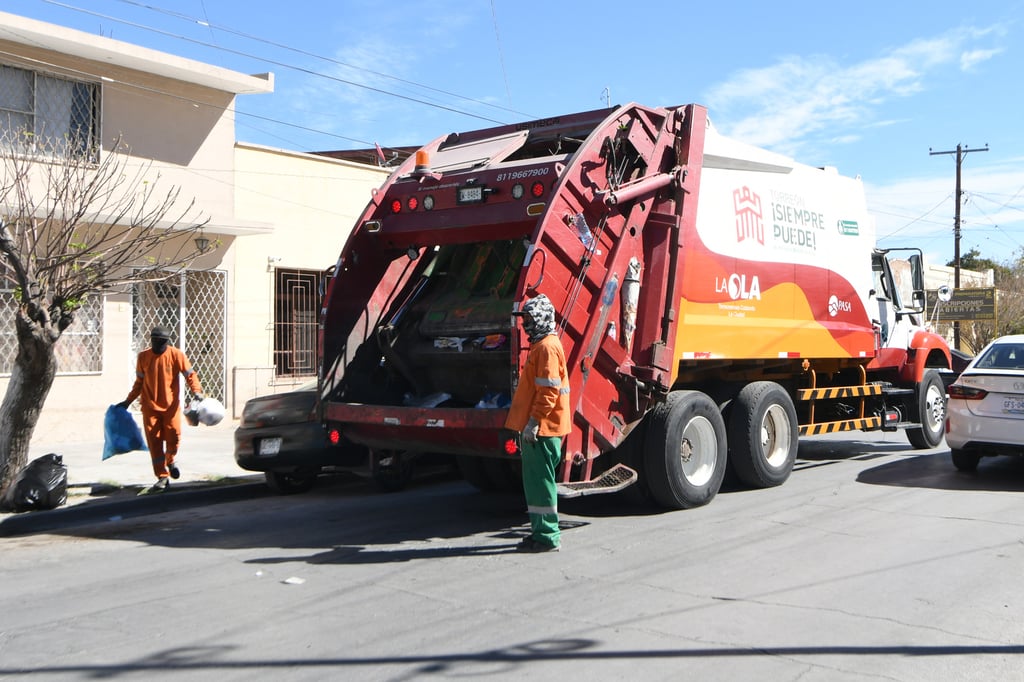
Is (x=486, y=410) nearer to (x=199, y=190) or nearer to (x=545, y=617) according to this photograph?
(x=545, y=617)

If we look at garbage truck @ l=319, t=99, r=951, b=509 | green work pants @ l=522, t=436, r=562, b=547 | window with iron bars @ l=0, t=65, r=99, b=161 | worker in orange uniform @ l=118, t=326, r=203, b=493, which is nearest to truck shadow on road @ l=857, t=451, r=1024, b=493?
garbage truck @ l=319, t=99, r=951, b=509

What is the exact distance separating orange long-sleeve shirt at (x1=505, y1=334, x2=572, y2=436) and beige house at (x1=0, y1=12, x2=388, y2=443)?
628 centimetres

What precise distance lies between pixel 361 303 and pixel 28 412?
3161mm

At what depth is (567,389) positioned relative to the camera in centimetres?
671

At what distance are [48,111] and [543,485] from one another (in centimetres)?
976

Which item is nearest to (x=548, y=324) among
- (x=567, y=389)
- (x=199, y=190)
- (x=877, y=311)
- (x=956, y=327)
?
(x=567, y=389)

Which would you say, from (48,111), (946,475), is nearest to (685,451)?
(946,475)

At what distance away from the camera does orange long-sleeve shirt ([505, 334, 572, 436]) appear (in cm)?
654

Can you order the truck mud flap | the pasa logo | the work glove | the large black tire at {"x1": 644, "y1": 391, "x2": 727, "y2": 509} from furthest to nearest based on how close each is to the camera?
1. the pasa logo
2. the large black tire at {"x1": 644, "y1": 391, "x2": 727, "y2": 509}
3. the truck mud flap
4. the work glove

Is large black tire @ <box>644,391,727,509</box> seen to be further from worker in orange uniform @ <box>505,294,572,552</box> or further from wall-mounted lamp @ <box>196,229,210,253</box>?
wall-mounted lamp @ <box>196,229,210,253</box>

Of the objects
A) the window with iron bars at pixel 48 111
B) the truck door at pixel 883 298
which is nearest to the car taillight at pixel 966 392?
the truck door at pixel 883 298

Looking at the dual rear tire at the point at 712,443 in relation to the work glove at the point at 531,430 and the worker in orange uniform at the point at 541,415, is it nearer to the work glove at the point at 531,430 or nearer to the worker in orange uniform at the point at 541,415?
the worker in orange uniform at the point at 541,415

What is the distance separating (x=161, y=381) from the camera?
31.4 ft

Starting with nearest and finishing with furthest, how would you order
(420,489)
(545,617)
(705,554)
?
(545,617) < (705,554) < (420,489)
